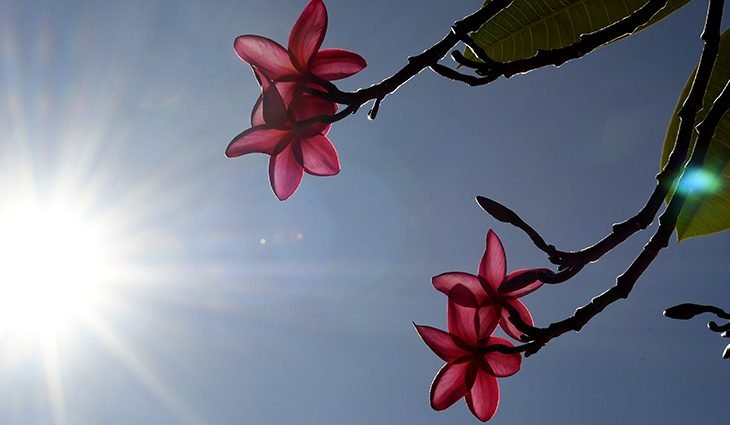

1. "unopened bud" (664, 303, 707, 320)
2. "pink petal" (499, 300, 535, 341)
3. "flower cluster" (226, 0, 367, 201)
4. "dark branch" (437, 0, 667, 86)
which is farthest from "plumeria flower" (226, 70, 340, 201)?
"unopened bud" (664, 303, 707, 320)

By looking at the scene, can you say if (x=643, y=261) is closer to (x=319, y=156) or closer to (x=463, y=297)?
(x=463, y=297)

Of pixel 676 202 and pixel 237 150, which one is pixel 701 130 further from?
pixel 237 150

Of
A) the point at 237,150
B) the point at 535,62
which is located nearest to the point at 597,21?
the point at 535,62

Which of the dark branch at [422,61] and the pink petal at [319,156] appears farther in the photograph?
the pink petal at [319,156]

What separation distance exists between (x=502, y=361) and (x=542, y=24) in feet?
1.82

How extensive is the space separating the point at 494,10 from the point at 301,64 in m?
0.24

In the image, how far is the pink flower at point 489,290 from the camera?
778 millimetres

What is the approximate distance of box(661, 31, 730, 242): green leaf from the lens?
89cm

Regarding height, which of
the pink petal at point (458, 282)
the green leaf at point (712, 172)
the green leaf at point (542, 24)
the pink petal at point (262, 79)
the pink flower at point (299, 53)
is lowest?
the pink petal at point (458, 282)

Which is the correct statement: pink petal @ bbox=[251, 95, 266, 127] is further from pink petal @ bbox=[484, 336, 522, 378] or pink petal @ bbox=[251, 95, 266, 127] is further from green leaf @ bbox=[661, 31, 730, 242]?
green leaf @ bbox=[661, 31, 730, 242]

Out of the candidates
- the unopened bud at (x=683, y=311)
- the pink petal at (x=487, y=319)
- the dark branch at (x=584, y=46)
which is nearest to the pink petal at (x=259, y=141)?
the dark branch at (x=584, y=46)

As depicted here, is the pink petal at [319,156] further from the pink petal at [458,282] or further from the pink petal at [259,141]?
the pink petal at [458,282]

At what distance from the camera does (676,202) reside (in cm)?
62

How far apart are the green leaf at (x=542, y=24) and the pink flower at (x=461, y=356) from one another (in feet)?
1.45
